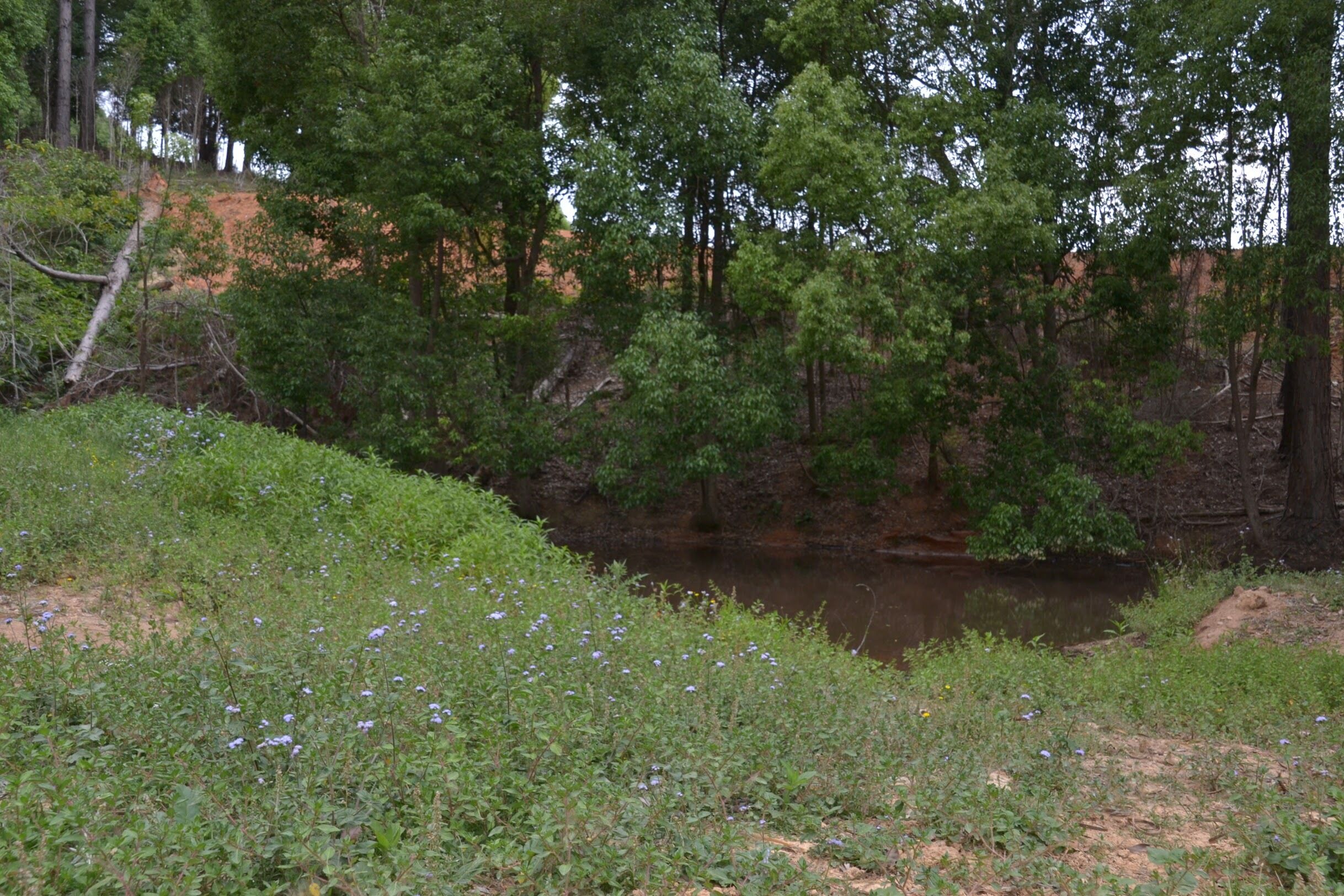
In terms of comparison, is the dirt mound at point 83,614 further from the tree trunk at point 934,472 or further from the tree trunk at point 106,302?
the tree trunk at point 934,472

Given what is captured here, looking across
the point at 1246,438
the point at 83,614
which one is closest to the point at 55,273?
the point at 83,614

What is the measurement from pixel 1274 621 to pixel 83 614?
10.1 meters

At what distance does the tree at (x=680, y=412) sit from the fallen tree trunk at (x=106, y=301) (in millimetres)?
8252

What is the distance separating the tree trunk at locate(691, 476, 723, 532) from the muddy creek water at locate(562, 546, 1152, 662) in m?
0.77

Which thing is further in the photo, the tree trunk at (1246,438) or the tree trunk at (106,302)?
the tree trunk at (106,302)

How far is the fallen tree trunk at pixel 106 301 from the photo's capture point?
17.1 m

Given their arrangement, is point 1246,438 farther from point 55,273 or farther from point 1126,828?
point 55,273

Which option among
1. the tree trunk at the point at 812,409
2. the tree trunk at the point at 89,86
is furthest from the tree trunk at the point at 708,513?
the tree trunk at the point at 89,86

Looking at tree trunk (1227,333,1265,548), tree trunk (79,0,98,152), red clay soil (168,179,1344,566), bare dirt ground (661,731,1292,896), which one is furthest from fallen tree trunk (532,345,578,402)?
tree trunk (79,0,98,152)

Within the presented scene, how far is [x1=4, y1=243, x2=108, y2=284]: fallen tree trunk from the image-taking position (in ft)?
54.2

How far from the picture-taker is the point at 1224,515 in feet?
58.5

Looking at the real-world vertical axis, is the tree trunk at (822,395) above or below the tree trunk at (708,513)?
above

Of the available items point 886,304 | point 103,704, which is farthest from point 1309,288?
point 103,704

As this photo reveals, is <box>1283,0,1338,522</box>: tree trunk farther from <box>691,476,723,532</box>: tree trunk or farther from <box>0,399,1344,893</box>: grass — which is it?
<box>691,476,723,532</box>: tree trunk
